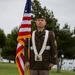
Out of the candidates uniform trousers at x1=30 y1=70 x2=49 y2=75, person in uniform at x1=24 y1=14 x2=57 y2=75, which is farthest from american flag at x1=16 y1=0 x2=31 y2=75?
uniform trousers at x1=30 y1=70 x2=49 y2=75

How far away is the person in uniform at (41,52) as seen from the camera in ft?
22.9

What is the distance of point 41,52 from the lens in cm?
695

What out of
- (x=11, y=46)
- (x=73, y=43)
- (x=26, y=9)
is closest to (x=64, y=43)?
(x=73, y=43)

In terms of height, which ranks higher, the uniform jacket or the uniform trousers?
the uniform jacket

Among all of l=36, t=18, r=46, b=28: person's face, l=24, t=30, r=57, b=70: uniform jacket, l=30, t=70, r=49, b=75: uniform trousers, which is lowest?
l=30, t=70, r=49, b=75: uniform trousers

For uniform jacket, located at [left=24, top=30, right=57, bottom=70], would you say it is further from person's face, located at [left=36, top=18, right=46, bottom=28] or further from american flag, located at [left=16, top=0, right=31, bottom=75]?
american flag, located at [left=16, top=0, right=31, bottom=75]

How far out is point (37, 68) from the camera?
6.99 meters

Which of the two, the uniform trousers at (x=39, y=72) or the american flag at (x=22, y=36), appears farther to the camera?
the american flag at (x=22, y=36)

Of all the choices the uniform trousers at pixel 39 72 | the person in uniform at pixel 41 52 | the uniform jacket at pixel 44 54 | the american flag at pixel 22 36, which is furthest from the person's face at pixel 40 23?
the uniform trousers at pixel 39 72

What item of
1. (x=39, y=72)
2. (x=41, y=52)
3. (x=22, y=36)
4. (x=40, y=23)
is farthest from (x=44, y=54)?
(x=22, y=36)

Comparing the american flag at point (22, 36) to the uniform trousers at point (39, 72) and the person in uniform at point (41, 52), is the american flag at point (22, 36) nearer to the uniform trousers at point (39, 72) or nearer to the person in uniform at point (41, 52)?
the person in uniform at point (41, 52)

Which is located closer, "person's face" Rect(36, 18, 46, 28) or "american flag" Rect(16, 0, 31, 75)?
"person's face" Rect(36, 18, 46, 28)

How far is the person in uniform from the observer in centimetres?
698

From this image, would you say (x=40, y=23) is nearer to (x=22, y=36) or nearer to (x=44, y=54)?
(x=44, y=54)
